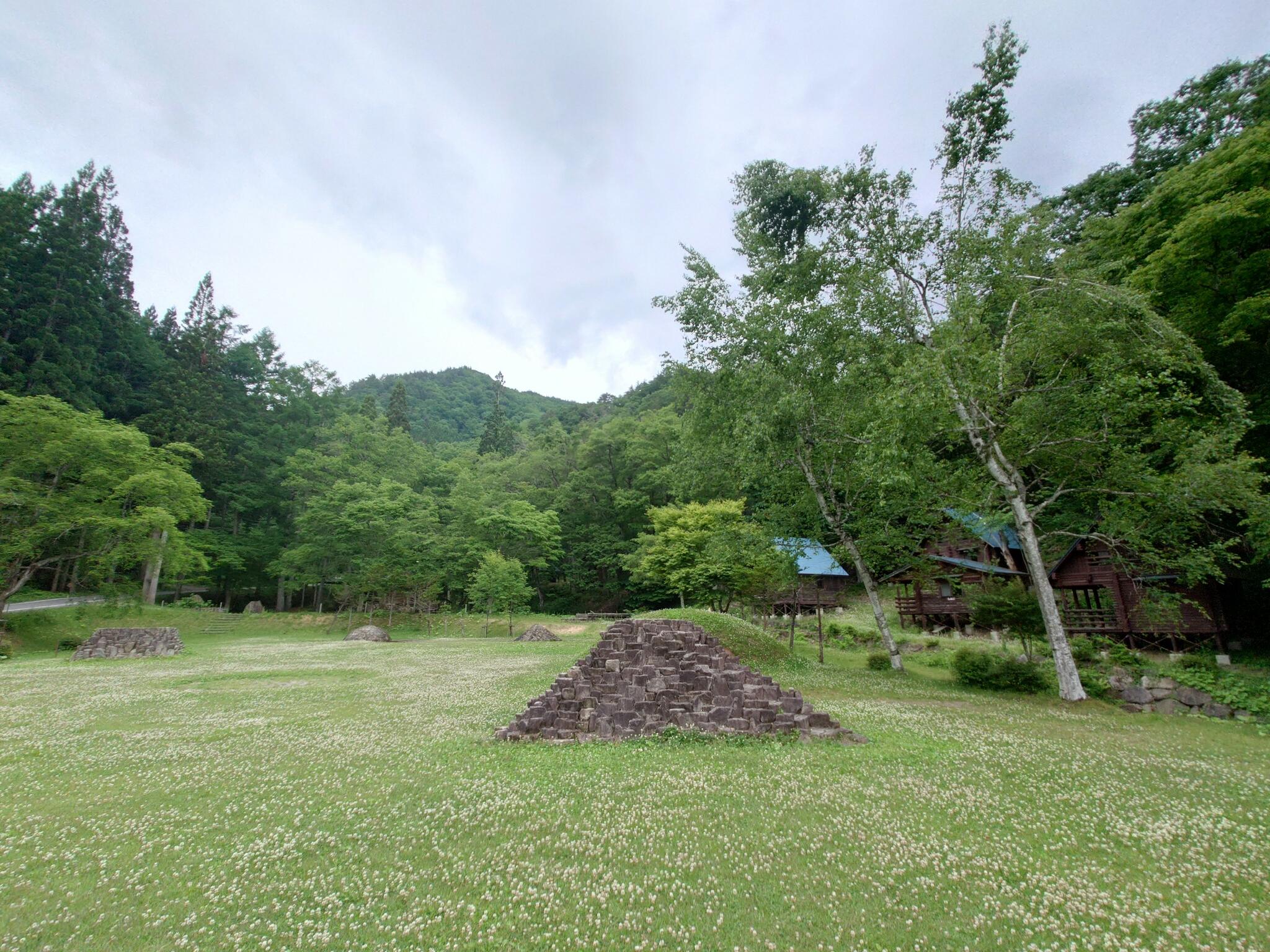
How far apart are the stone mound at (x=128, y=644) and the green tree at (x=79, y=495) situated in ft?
20.0

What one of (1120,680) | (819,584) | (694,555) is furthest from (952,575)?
(1120,680)

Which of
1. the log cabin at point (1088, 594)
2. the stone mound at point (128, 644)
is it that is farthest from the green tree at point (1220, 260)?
the stone mound at point (128, 644)

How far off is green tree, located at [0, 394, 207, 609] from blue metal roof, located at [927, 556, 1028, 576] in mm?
41604

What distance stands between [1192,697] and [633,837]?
1282 centimetres

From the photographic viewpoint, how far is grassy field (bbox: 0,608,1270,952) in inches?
155

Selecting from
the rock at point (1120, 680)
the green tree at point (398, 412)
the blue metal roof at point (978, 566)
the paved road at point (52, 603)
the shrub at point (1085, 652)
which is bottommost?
the rock at point (1120, 680)

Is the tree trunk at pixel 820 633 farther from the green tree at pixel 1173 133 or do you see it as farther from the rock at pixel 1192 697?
the green tree at pixel 1173 133

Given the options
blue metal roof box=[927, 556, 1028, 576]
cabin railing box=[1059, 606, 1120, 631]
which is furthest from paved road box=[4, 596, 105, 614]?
cabin railing box=[1059, 606, 1120, 631]

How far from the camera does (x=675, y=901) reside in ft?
13.9

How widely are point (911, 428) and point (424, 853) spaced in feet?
46.9

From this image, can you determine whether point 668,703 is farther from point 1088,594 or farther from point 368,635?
point 368,635

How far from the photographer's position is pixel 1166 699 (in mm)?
11055

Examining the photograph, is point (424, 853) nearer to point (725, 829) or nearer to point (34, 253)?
→ point (725, 829)

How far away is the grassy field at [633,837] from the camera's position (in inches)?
155
